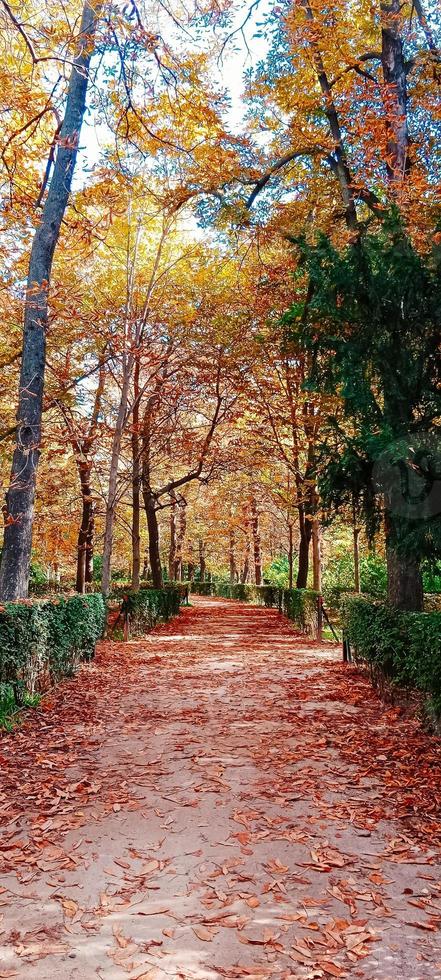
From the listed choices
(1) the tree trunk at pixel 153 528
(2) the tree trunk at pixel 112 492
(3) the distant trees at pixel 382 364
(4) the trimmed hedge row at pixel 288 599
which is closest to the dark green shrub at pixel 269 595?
(4) the trimmed hedge row at pixel 288 599

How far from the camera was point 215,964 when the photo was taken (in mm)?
2539

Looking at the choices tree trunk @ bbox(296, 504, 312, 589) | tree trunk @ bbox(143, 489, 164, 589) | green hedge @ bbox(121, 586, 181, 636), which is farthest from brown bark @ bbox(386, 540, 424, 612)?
tree trunk @ bbox(143, 489, 164, 589)

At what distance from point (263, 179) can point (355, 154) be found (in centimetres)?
152

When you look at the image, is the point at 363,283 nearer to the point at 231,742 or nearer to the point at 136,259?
the point at 231,742

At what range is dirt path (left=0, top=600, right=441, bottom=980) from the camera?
263 centimetres

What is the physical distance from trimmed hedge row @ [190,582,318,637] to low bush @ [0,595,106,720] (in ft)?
23.8

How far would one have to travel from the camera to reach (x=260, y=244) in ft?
35.3

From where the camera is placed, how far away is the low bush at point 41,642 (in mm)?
6367

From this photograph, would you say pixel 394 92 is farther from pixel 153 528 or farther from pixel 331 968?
pixel 153 528

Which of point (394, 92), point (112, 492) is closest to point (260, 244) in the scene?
point (394, 92)

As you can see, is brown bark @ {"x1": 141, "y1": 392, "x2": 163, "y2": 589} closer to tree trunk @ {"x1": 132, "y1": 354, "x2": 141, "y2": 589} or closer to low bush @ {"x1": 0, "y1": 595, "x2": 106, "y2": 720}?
tree trunk @ {"x1": 132, "y1": 354, "x2": 141, "y2": 589}

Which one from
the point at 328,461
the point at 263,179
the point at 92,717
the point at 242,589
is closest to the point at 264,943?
the point at 92,717

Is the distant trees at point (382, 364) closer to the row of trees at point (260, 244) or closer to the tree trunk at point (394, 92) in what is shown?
the row of trees at point (260, 244)

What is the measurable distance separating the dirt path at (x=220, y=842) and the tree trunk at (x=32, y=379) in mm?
2036
